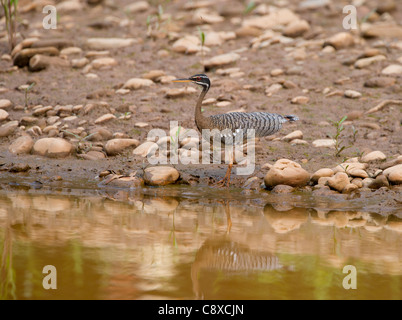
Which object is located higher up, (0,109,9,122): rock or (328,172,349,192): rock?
(0,109,9,122): rock

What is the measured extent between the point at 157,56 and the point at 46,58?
226cm

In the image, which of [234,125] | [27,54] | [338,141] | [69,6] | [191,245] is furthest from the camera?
[69,6]

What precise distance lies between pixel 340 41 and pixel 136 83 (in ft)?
14.3

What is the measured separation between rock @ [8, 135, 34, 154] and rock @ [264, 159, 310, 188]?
147 inches

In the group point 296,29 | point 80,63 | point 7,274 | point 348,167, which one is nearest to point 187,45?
point 80,63

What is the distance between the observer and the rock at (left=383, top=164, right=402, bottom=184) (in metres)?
7.82

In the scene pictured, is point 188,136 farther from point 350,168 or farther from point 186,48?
point 186,48

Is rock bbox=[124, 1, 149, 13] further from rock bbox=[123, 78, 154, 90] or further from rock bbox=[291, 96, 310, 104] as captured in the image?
rock bbox=[291, 96, 310, 104]

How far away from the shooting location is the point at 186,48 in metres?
13.0

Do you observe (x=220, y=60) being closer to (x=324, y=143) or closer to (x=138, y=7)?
(x=324, y=143)

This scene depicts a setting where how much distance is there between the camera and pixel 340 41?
496 inches

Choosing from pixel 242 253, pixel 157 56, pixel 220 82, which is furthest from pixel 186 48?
pixel 242 253

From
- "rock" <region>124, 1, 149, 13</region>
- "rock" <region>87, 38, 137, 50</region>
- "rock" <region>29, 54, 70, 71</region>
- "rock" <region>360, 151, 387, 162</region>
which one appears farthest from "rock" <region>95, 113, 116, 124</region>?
"rock" <region>124, 1, 149, 13</region>
